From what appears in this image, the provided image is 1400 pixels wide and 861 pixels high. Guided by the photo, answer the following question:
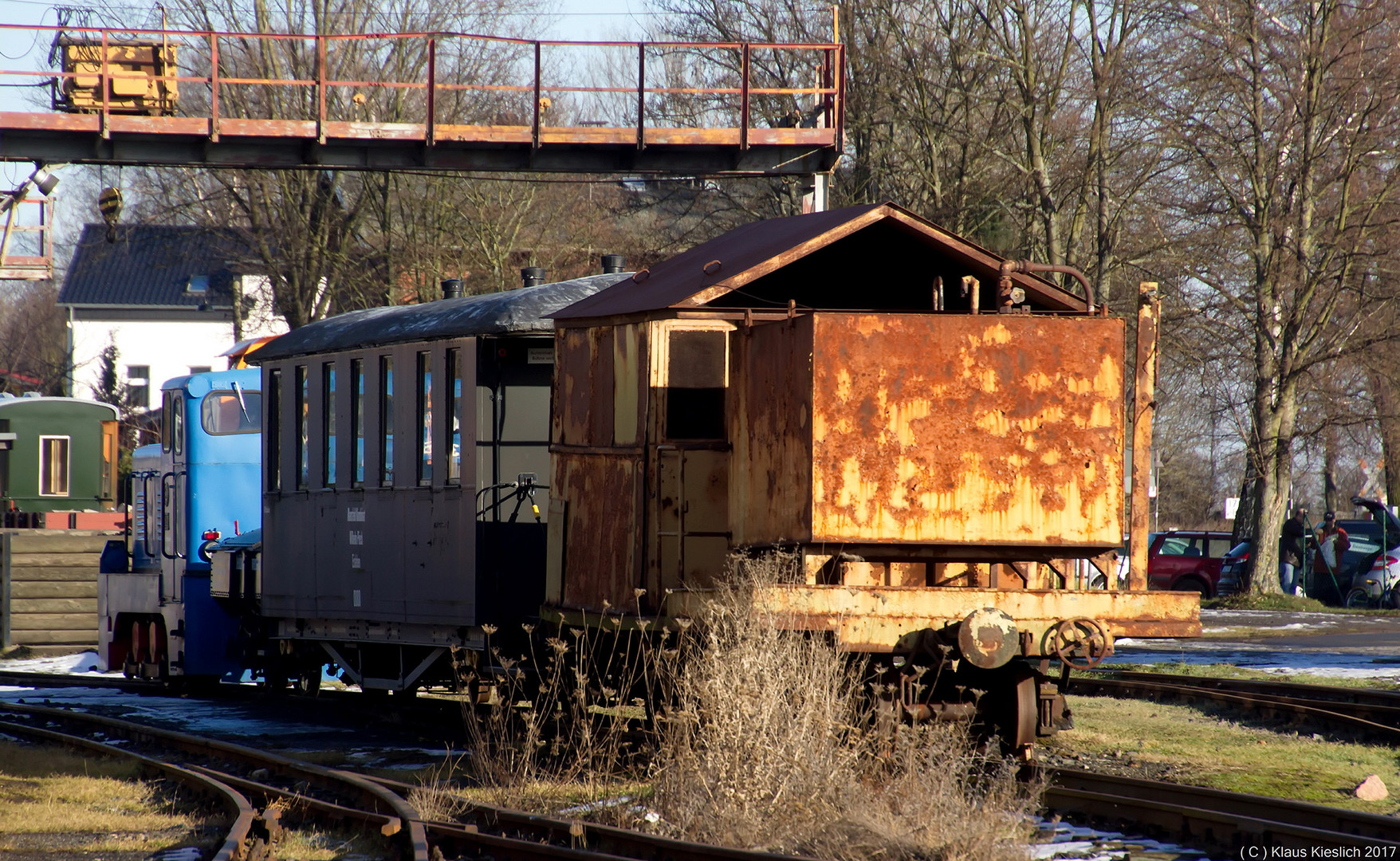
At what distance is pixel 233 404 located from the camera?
58.1 feet

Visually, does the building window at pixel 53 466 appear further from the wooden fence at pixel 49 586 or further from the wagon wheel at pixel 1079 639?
the wagon wheel at pixel 1079 639

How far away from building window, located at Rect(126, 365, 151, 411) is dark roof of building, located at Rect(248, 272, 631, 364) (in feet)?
174

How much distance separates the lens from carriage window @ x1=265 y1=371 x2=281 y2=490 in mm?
15188

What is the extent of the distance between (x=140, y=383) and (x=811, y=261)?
209 feet

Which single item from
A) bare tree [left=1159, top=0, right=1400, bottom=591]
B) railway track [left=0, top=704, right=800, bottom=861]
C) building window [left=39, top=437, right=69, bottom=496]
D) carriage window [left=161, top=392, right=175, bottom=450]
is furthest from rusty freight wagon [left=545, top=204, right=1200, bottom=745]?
building window [left=39, top=437, right=69, bottom=496]

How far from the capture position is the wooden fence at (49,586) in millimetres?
23078

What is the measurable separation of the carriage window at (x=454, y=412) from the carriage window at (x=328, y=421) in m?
2.36

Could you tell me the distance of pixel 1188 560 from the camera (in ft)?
102

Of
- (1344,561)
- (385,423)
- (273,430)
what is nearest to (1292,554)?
(1344,561)

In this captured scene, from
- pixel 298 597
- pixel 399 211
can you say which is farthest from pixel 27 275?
pixel 399 211

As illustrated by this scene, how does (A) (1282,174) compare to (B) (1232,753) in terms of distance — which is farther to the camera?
(A) (1282,174)

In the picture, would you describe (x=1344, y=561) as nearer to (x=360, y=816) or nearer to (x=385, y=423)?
(x=385, y=423)

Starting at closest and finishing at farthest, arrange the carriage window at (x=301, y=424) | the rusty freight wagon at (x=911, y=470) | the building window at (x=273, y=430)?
the rusty freight wagon at (x=911, y=470) → the carriage window at (x=301, y=424) → the building window at (x=273, y=430)

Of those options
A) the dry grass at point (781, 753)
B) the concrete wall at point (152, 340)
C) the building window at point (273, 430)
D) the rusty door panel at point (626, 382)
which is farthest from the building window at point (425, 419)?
the concrete wall at point (152, 340)
